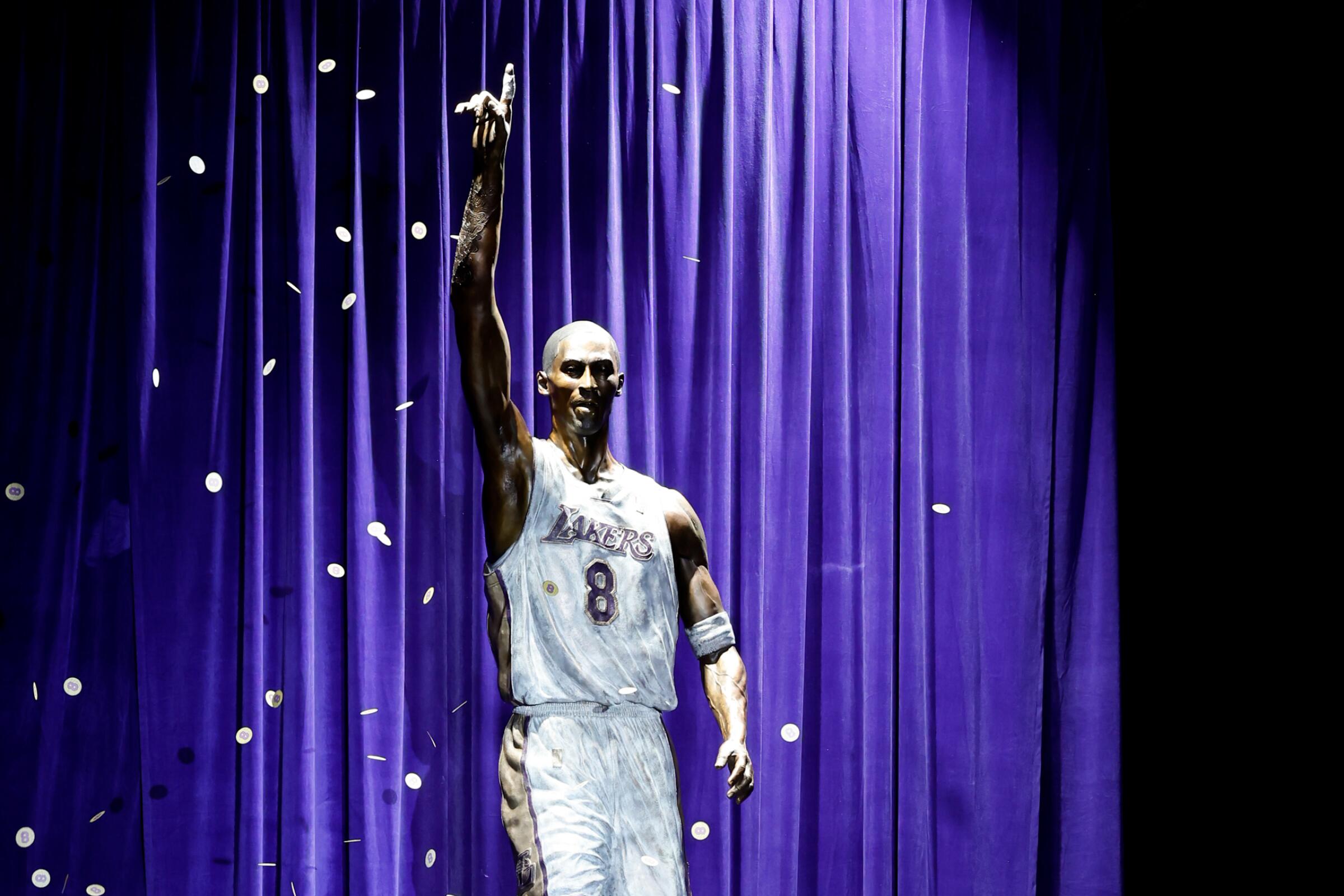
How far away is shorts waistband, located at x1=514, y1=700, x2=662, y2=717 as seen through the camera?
285cm

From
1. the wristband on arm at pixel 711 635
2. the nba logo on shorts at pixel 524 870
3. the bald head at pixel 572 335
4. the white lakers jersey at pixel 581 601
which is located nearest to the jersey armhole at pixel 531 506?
the white lakers jersey at pixel 581 601

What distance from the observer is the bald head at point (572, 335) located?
9.90ft

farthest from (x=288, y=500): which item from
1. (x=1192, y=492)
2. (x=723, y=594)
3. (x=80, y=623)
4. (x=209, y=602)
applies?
(x=1192, y=492)

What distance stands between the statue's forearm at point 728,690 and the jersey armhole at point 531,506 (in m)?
0.47

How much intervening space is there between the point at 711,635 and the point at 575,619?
31 centimetres

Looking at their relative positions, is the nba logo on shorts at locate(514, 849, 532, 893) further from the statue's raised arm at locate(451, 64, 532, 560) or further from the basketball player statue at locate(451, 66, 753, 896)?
the statue's raised arm at locate(451, 64, 532, 560)

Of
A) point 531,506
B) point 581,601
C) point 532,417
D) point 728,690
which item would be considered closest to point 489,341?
point 531,506

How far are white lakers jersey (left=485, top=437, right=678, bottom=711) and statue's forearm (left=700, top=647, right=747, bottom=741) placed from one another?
87 millimetres

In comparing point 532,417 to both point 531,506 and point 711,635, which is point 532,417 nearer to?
point 531,506

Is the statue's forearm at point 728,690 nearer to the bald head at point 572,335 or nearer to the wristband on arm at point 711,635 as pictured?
the wristband on arm at point 711,635

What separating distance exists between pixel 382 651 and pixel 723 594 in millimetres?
821

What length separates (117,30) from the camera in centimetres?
342

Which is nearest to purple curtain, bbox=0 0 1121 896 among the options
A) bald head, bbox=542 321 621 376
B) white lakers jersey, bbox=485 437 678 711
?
bald head, bbox=542 321 621 376

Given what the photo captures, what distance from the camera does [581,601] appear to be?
287cm
